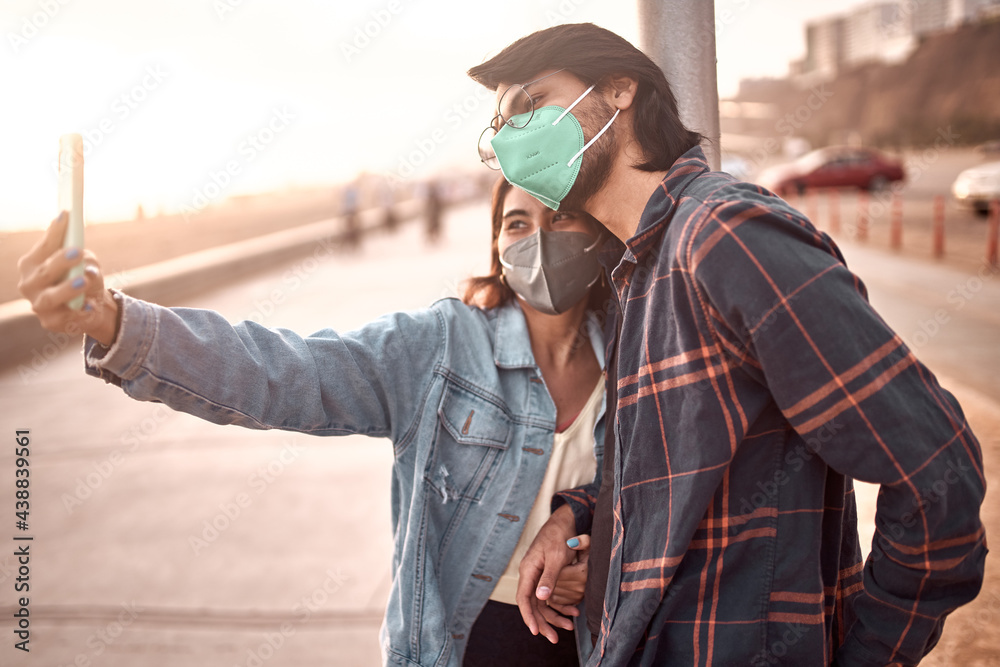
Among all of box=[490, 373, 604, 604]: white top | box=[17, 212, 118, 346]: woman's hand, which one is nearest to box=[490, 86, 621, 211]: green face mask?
box=[490, 373, 604, 604]: white top

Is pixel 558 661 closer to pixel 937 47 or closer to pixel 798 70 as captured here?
pixel 937 47

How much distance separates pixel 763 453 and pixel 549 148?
82cm

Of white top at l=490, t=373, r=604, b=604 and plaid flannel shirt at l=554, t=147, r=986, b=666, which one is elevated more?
plaid flannel shirt at l=554, t=147, r=986, b=666

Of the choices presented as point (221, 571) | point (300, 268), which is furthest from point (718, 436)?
point (300, 268)

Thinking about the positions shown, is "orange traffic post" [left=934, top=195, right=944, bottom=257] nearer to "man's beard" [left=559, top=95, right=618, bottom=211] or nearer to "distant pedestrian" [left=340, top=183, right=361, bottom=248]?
"man's beard" [left=559, top=95, right=618, bottom=211]

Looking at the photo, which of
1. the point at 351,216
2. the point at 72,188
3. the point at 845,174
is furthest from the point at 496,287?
the point at 845,174

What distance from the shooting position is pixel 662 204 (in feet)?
4.60

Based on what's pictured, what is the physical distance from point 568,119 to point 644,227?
1.28ft

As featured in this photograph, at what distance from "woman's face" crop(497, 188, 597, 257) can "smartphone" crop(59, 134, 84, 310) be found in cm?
114

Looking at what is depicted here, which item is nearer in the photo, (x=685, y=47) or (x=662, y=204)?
(x=662, y=204)

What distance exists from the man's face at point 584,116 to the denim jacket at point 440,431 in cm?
52

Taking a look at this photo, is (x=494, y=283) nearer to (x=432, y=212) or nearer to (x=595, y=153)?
(x=595, y=153)

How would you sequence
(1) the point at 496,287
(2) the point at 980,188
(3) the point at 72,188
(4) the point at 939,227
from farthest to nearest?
(2) the point at 980,188 → (4) the point at 939,227 → (1) the point at 496,287 → (3) the point at 72,188

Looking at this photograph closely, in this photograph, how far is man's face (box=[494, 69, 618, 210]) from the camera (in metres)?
1.63
